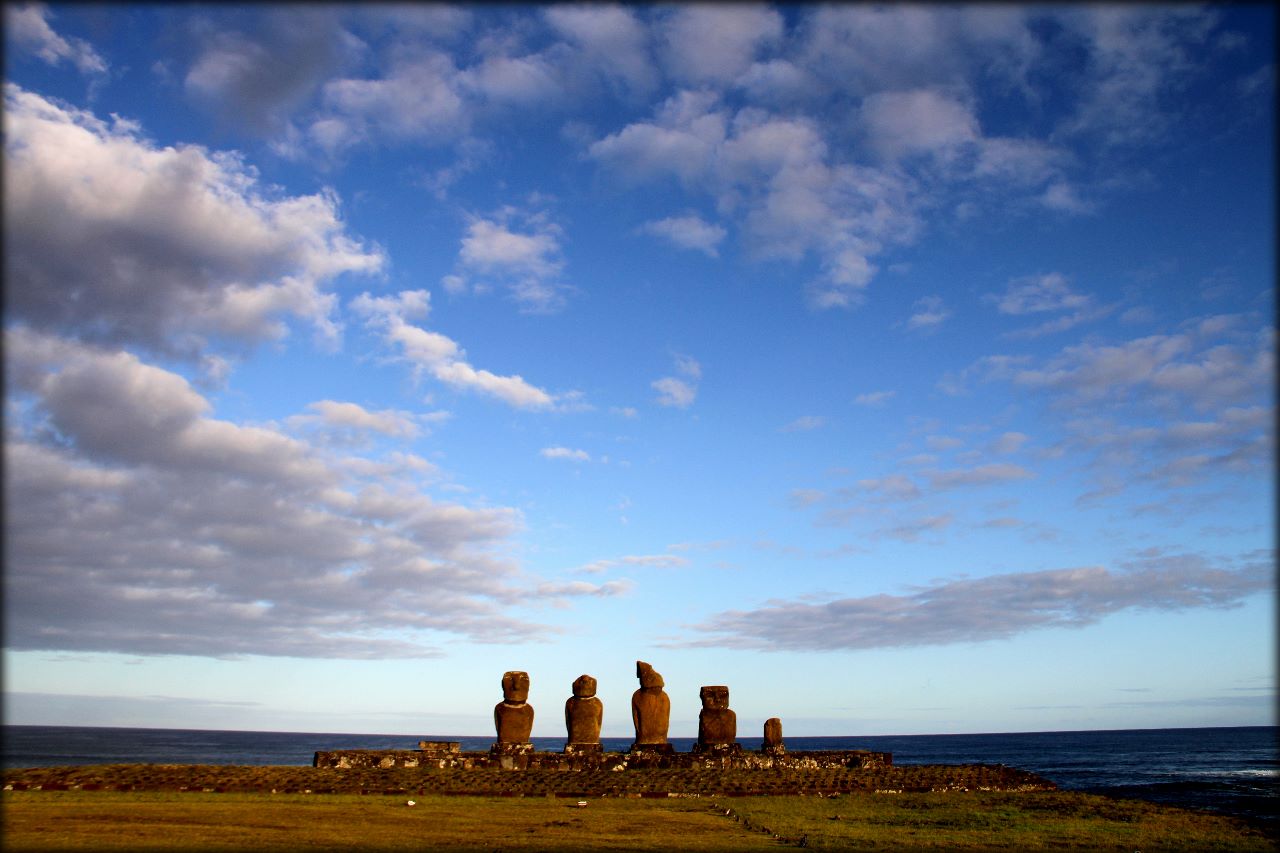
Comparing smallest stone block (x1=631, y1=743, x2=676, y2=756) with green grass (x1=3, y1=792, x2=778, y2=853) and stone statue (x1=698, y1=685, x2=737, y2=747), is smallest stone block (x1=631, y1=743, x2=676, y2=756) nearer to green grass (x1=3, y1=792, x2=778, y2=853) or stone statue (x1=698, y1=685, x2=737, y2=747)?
stone statue (x1=698, y1=685, x2=737, y2=747)

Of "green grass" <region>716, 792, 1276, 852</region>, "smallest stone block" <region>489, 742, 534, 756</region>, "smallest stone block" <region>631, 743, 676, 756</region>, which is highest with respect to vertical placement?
"green grass" <region>716, 792, 1276, 852</region>

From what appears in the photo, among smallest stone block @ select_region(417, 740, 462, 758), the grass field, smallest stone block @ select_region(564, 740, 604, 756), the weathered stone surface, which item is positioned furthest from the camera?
smallest stone block @ select_region(564, 740, 604, 756)

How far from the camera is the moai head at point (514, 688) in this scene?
35406 mm

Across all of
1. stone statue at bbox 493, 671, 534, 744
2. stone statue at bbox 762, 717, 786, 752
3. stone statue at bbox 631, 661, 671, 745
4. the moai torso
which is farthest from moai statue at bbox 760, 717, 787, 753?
stone statue at bbox 493, 671, 534, 744

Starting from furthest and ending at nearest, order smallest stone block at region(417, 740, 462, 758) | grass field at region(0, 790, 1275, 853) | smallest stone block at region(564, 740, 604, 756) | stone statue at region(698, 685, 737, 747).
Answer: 1. stone statue at region(698, 685, 737, 747)
2. smallest stone block at region(564, 740, 604, 756)
3. smallest stone block at region(417, 740, 462, 758)
4. grass field at region(0, 790, 1275, 853)

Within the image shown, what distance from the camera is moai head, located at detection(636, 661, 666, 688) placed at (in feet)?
120

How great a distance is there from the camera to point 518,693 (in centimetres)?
3541

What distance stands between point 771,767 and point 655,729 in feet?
19.6

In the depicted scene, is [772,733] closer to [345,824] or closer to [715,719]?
[715,719]

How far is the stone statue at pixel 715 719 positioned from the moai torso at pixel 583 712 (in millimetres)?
4187

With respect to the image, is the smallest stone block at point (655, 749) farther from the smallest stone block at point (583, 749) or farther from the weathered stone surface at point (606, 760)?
the smallest stone block at point (583, 749)

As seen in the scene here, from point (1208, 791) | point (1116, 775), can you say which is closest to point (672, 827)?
point (1208, 791)

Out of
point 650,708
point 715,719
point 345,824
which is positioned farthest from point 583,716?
point 345,824

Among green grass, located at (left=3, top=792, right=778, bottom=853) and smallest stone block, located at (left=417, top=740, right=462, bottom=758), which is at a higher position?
green grass, located at (left=3, top=792, right=778, bottom=853)
